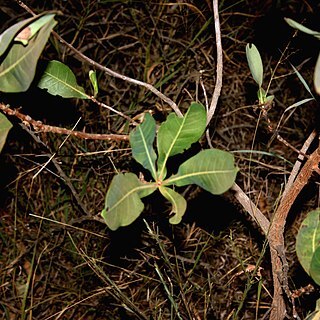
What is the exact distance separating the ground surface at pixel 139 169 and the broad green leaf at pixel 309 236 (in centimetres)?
52

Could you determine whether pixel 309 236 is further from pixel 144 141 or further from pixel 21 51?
pixel 21 51

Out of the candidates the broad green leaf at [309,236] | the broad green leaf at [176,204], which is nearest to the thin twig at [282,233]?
the broad green leaf at [309,236]

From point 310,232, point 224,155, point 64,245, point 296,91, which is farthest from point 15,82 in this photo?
point 296,91

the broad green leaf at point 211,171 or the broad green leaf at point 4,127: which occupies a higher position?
the broad green leaf at point 4,127

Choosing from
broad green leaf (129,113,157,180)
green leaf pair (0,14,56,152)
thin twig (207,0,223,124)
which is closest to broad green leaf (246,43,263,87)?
thin twig (207,0,223,124)

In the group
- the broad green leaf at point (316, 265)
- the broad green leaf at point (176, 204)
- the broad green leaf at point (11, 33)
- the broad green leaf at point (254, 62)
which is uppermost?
the broad green leaf at point (11, 33)

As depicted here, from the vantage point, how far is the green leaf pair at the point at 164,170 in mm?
605

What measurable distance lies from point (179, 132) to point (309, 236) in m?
0.19

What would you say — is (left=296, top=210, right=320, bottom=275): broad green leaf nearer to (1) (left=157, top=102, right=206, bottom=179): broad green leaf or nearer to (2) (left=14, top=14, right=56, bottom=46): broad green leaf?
(1) (left=157, top=102, right=206, bottom=179): broad green leaf

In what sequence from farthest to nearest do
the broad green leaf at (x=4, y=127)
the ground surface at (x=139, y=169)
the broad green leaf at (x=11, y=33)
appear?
the ground surface at (x=139, y=169) → the broad green leaf at (x=4, y=127) → the broad green leaf at (x=11, y=33)

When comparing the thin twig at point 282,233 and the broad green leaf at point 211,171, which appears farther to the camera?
the thin twig at point 282,233

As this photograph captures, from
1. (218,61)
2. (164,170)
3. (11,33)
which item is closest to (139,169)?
(218,61)

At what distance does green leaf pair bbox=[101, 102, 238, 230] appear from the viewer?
605 mm

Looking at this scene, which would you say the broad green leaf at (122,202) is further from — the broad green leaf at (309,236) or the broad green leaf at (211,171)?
the broad green leaf at (309,236)
